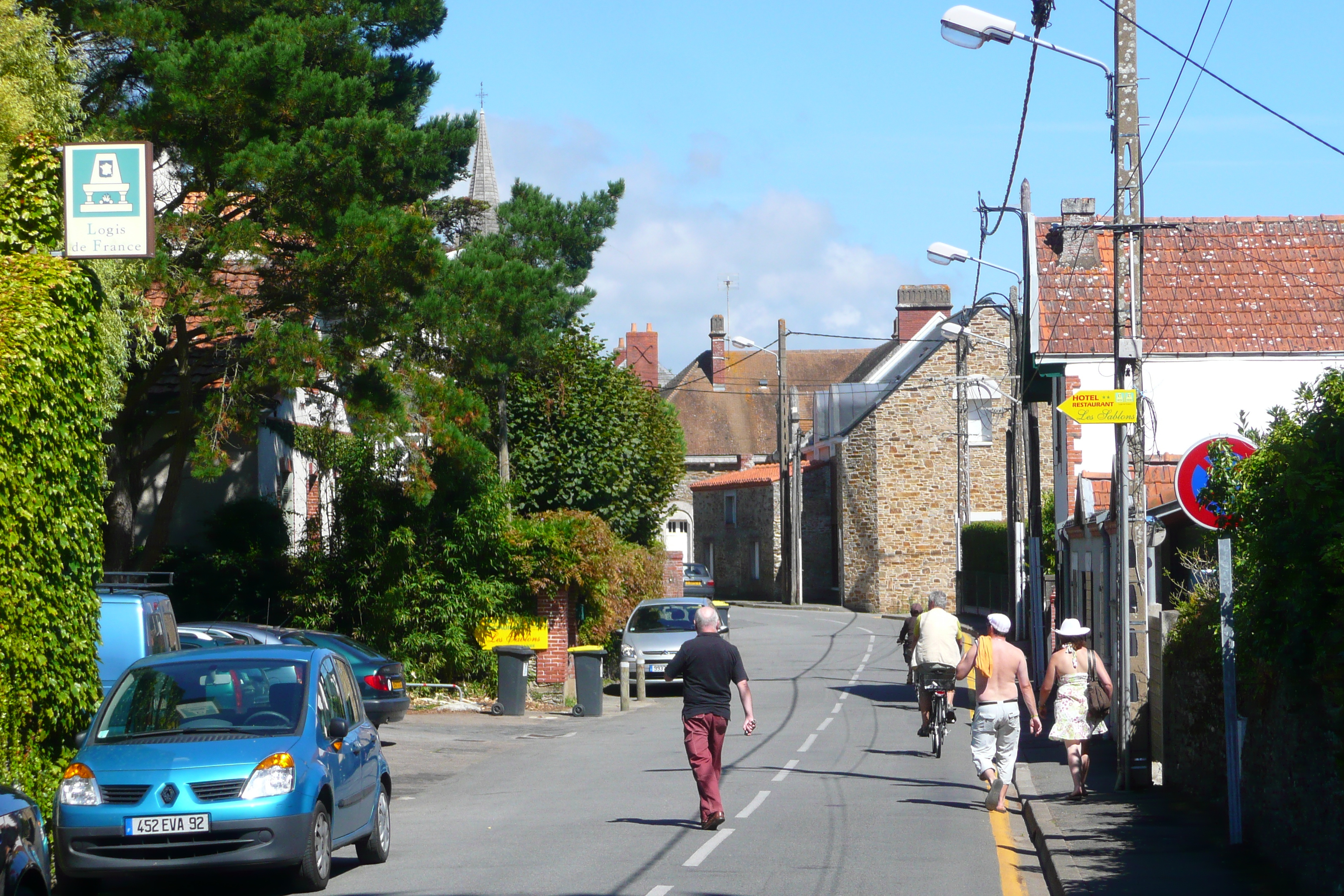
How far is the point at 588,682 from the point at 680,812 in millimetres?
10377

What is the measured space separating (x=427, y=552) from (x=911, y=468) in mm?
31543

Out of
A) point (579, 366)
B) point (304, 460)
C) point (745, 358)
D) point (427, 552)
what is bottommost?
point (427, 552)

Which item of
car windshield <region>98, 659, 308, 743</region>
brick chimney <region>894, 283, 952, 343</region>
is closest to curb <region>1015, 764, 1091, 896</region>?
car windshield <region>98, 659, 308, 743</region>

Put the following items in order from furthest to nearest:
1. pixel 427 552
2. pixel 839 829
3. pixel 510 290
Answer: pixel 427 552 → pixel 510 290 → pixel 839 829

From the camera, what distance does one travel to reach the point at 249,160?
16.7m

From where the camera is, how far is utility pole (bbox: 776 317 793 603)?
2016 inches

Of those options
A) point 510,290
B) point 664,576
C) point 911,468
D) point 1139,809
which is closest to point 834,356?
point 911,468

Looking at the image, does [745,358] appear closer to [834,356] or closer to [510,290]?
[834,356]

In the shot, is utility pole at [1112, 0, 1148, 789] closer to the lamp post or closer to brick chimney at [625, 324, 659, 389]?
the lamp post

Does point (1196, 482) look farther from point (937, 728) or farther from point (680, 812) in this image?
point (937, 728)

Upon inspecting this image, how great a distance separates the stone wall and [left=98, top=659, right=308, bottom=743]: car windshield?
161ft

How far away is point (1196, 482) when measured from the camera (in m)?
11.0

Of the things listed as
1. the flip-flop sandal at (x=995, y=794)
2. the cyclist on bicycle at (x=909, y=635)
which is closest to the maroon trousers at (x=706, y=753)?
the flip-flop sandal at (x=995, y=794)

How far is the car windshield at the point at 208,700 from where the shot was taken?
9125mm
